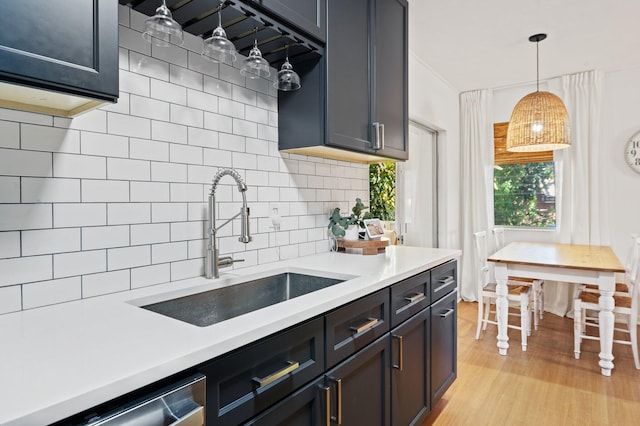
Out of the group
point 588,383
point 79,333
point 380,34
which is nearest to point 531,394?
point 588,383

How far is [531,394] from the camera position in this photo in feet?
8.26

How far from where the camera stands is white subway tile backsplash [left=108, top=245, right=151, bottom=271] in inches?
52.7

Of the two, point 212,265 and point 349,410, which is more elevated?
point 212,265

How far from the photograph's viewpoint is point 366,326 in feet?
4.76

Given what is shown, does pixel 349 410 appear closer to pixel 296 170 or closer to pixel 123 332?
pixel 123 332

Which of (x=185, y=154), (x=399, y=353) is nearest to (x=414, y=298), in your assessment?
(x=399, y=353)

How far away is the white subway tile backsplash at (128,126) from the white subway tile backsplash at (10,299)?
1.89 ft

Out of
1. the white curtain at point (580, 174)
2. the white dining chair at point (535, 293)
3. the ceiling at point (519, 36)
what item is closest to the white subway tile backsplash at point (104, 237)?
the ceiling at point (519, 36)

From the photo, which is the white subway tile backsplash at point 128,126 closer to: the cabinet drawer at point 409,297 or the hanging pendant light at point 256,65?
the hanging pendant light at point 256,65

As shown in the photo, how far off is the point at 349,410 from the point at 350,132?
4.25ft

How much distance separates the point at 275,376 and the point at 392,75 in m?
1.94

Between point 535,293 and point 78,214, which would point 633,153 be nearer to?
point 535,293

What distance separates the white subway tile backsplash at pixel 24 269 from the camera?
1106 mm

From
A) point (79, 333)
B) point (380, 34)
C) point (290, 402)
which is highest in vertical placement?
point (380, 34)
